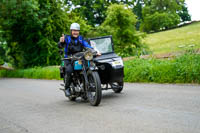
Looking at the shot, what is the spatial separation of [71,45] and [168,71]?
4454mm

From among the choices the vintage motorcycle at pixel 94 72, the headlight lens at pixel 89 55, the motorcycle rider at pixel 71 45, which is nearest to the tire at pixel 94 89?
the vintage motorcycle at pixel 94 72

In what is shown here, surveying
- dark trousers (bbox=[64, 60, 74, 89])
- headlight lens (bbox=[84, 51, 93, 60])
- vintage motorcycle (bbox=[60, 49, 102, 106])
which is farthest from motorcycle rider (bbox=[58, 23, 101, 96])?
headlight lens (bbox=[84, 51, 93, 60])

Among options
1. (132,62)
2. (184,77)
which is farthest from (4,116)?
(132,62)

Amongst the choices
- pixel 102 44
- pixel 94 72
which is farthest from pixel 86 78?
pixel 102 44

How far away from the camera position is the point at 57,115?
6.41 meters

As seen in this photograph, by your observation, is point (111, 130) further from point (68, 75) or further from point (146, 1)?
point (146, 1)

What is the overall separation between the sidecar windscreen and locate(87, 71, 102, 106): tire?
1.93 m

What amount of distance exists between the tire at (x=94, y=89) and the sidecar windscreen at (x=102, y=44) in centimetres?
193

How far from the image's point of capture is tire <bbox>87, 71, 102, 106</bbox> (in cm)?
678

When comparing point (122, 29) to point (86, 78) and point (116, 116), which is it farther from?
point (116, 116)

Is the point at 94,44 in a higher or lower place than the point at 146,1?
lower

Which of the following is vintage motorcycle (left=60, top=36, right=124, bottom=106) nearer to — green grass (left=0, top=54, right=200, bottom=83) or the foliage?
green grass (left=0, top=54, right=200, bottom=83)

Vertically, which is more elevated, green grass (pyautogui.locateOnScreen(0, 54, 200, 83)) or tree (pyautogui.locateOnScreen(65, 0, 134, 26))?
tree (pyautogui.locateOnScreen(65, 0, 134, 26))

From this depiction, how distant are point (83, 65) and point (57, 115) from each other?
159 centimetres
